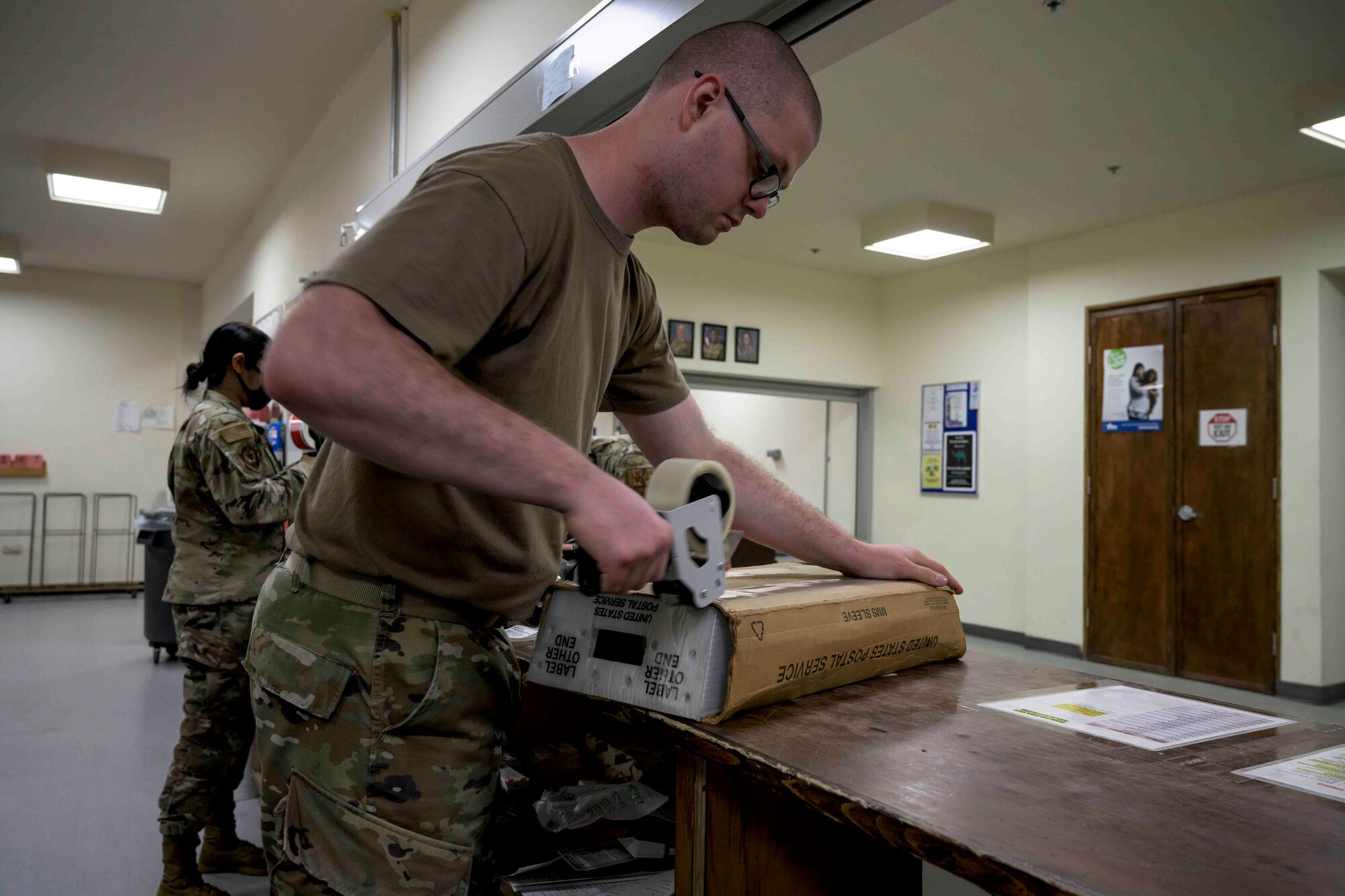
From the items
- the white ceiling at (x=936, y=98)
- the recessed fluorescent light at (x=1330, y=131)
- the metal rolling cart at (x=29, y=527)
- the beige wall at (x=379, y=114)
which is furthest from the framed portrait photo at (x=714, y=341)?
the metal rolling cart at (x=29, y=527)

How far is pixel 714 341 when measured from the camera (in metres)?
6.21

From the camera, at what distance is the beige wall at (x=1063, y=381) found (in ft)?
14.9

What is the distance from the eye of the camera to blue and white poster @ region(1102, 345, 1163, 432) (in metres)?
5.23

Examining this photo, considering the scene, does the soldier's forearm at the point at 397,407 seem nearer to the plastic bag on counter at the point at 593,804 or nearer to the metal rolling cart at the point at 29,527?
the plastic bag on counter at the point at 593,804

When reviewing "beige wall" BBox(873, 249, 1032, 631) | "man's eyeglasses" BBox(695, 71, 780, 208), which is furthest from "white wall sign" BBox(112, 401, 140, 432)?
"man's eyeglasses" BBox(695, 71, 780, 208)

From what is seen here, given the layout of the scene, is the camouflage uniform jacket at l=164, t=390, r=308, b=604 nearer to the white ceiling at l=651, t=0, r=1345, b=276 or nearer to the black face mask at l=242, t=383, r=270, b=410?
the black face mask at l=242, t=383, r=270, b=410

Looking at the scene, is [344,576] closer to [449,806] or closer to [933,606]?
[449,806]

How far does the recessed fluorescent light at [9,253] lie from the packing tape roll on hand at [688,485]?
27.3ft

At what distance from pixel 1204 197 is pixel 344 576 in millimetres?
5433

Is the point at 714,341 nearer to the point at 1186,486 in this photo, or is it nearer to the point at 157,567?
the point at 1186,486

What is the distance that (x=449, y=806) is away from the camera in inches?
36.4

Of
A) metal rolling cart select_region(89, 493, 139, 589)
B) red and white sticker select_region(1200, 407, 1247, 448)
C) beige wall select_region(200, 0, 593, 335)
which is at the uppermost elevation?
beige wall select_region(200, 0, 593, 335)

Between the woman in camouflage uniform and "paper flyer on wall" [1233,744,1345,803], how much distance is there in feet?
6.72

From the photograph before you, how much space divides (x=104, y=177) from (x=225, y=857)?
4595mm
